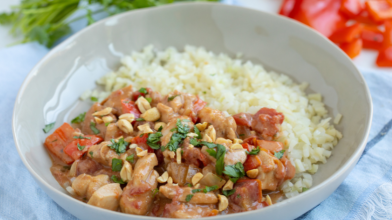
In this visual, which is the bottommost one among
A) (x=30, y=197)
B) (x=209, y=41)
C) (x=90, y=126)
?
(x=30, y=197)

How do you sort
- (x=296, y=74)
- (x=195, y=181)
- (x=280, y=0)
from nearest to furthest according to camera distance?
(x=195, y=181)
(x=296, y=74)
(x=280, y=0)

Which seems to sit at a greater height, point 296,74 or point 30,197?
point 296,74

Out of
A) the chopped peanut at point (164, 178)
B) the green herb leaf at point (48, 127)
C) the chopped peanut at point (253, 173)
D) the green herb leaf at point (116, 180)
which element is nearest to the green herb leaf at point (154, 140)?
the chopped peanut at point (164, 178)

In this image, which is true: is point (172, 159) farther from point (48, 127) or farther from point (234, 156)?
point (48, 127)

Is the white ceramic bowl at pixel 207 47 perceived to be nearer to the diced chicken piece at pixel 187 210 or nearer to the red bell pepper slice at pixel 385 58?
the diced chicken piece at pixel 187 210

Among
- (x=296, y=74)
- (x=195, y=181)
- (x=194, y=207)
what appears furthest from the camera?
(x=296, y=74)

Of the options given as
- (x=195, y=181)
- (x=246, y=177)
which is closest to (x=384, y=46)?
(x=246, y=177)

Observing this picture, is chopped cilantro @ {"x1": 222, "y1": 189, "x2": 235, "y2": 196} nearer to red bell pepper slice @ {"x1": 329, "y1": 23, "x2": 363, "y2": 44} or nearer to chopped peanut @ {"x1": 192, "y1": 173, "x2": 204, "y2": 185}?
chopped peanut @ {"x1": 192, "y1": 173, "x2": 204, "y2": 185}

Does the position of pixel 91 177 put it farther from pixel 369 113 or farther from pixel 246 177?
pixel 369 113
